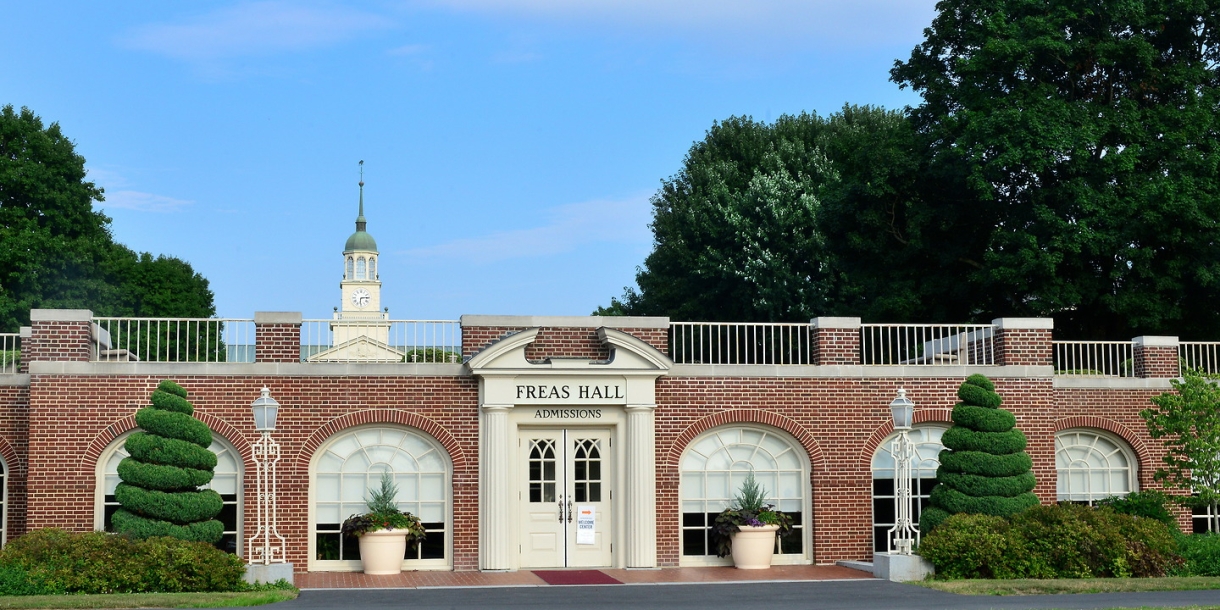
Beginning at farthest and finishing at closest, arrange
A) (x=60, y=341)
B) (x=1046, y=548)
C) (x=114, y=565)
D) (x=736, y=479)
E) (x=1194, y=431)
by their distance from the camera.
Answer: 1. (x=1194, y=431)
2. (x=736, y=479)
3. (x=60, y=341)
4. (x=1046, y=548)
5. (x=114, y=565)

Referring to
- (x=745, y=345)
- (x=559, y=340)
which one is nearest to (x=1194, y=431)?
(x=745, y=345)

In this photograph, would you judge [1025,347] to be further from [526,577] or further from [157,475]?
[157,475]

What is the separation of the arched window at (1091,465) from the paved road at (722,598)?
667 centimetres

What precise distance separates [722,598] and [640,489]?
4591 mm

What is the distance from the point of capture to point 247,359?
71.5 ft

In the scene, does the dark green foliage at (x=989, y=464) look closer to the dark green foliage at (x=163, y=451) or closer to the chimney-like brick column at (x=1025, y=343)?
the chimney-like brick column at (x=1025, y=343)

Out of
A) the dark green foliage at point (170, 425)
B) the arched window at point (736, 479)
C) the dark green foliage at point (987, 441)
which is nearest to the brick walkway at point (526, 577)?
the arched window at point (736, 479)

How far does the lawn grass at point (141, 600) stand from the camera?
15828 millimetres

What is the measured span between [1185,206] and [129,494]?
21692mm

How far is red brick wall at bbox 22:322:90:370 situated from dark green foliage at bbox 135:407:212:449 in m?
2.67

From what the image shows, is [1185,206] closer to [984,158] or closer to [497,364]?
[984,158]

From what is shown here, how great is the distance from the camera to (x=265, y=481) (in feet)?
62.3

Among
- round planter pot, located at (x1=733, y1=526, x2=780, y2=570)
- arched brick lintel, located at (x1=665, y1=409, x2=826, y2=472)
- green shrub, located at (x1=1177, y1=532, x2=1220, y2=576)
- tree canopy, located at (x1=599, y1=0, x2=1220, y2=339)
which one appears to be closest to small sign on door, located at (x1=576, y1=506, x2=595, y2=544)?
arched brick lintel, located at (x1=665, y1=409, x2=826, y2=472)

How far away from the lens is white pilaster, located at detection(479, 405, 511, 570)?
21.4 metres
